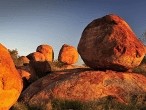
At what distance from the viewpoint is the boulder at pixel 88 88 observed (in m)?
26.3

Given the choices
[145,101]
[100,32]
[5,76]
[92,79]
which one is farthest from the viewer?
[100,32]

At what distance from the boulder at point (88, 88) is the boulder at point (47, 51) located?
38.5 metres

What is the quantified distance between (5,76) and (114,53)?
12.8 meters

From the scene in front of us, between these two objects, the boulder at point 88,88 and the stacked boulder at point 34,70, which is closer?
the boulder at point 88,88

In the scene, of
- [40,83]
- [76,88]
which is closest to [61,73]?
[40,83]

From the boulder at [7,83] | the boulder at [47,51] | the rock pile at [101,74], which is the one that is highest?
the boulder at [7,83]

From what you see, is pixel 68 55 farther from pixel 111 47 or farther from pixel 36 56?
pixel 111 47

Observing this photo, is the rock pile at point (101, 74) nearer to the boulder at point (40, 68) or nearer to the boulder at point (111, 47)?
the boulder at point (111, 47)

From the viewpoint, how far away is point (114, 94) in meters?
26.3

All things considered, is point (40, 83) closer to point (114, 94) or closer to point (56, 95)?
point (56, 95)

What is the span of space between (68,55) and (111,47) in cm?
3139

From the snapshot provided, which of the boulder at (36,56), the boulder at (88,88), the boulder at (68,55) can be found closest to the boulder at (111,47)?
the boulder at (88,88)

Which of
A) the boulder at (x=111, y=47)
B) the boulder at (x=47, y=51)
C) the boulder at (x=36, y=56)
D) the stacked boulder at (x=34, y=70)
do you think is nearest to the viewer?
the boulder at (x=111, y=47)

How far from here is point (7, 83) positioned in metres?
16.7
